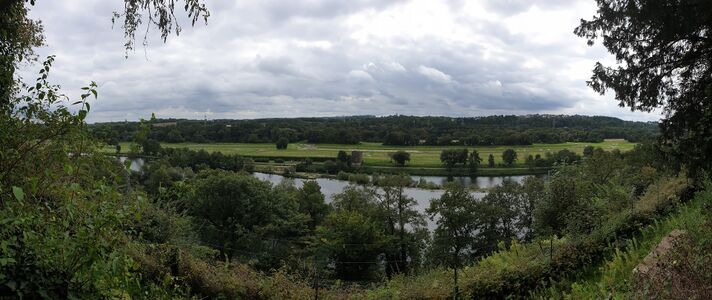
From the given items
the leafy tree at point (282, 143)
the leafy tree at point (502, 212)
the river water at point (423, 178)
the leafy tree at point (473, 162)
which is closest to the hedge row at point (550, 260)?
the leafy tree at point (502, 212)

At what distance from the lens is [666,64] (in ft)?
31.1

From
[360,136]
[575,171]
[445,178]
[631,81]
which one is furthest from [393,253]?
[360,136]

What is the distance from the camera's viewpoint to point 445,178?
69188 millimetres

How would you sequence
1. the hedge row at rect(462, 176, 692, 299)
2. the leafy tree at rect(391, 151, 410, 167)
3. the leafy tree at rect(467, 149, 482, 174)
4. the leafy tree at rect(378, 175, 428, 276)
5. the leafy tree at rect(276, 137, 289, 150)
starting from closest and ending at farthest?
the hedge row at rect(462, 176, 692, 299) → the leafy tree at rect(378, 175, 428, 276) → the leafy tree at rect(467, 149, 482, 174) → the leafy tree at rect(391, 151, 410, 167) → the leafy tree at rect(276, 137, 289, 150)

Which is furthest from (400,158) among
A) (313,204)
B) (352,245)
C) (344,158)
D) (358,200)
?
(352,245)

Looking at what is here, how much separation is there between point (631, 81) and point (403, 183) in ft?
81.3

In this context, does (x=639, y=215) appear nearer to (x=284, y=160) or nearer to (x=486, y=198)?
(x=486, y=198)

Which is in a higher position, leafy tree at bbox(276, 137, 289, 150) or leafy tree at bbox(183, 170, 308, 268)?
leafy tree at bbox(276, 137, 289, 150)

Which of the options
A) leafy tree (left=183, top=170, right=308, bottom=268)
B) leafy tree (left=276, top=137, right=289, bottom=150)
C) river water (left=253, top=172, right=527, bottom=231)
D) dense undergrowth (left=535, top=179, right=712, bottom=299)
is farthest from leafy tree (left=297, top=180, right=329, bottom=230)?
leafy tree (left=276, top=137, right=289, bottom=150)

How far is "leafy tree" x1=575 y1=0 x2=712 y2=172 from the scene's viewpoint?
8.39 meters

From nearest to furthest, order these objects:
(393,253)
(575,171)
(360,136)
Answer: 1. (575,171)
2. (393,253)
3. (360,136)

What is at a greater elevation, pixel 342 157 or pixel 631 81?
pixel 631 81

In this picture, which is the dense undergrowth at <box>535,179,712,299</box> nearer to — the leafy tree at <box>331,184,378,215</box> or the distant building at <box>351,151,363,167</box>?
the leafy tree at <box>331,184,378,215</box>

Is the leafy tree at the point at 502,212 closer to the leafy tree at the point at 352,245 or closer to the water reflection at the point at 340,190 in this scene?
the water reflection at the point at 340,190
